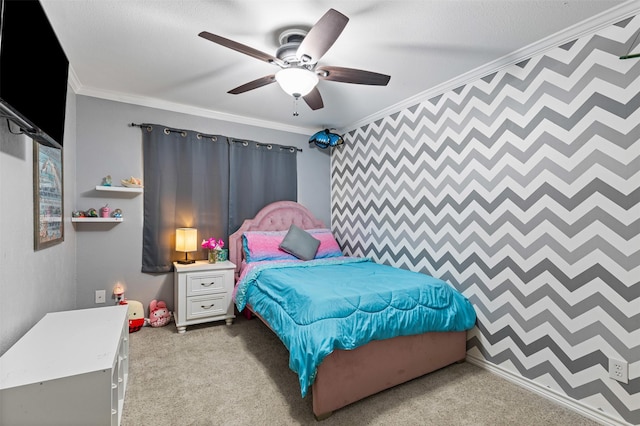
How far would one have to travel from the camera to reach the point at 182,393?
2.02 metres

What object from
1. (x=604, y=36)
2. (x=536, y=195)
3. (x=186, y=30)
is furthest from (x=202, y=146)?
(x=604, y=36)

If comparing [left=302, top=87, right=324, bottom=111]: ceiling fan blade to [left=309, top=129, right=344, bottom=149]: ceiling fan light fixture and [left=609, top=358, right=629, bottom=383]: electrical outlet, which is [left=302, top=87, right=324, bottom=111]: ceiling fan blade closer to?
[left=309, top=129, right=344, bottom=149]: ceiling fan light fixture

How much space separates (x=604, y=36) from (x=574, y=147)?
0.68m

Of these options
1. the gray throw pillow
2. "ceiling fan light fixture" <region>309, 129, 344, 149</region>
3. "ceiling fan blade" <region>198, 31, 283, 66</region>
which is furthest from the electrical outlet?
"ceiling fan light fixture" <region>309, 129, 344, 149</region>

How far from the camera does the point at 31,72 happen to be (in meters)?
1.36

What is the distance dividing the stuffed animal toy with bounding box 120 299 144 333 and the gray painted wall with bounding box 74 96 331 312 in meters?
0.15

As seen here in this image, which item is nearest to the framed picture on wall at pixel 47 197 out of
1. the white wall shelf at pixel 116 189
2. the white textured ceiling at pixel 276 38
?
the white wall shelf at pixel 116 189

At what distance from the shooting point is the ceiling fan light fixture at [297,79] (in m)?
1.94

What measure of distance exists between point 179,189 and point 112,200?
2.13 feet

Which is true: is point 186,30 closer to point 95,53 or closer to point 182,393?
point 95,53

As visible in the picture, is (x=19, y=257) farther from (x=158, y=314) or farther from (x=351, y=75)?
(x=351, y=75)

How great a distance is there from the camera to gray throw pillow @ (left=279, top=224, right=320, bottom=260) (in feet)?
11.5

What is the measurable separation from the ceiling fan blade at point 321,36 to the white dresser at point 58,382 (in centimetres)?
188

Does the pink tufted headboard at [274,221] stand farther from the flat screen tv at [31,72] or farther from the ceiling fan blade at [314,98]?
the flat screen tv at [31,72]
